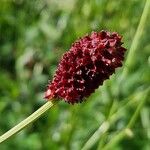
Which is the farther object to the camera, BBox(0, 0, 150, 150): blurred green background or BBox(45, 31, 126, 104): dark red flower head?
BBox(0, 0, 150, 150): blurred green background

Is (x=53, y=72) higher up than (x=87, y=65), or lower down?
higher up

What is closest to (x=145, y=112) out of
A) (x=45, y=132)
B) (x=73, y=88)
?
(x=45, y=132)

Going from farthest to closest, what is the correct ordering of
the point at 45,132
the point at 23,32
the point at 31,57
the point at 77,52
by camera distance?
the point at 31,57
the point at 23,32
the point at 45,132
the point at 77,52

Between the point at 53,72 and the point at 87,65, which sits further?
the point at 53,72

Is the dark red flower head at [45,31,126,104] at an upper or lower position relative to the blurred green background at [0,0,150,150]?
lower

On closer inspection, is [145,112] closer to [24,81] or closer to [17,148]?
[17,148]

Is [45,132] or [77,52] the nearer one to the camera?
[77,52]
